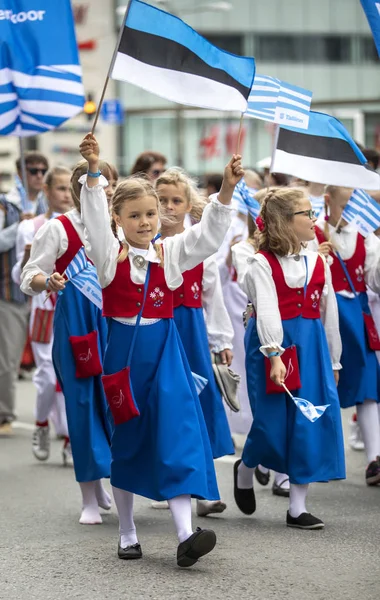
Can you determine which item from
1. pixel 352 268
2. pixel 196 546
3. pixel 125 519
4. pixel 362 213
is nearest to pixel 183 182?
pixel 362 213

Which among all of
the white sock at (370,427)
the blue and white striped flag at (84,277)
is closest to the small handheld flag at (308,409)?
the blue and white striped flag at (84,277)

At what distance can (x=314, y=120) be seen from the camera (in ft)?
24.8

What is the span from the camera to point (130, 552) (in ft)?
19.6

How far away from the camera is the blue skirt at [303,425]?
665 centimetres

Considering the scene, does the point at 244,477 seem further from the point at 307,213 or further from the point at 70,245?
the point at 70,245

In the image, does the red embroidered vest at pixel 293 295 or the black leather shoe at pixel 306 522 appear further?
the red embroidered vest at pixel 293 295

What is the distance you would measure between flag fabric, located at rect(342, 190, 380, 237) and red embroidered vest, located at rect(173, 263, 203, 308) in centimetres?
115

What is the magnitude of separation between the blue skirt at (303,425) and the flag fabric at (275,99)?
1.16m

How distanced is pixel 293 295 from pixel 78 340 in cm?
118

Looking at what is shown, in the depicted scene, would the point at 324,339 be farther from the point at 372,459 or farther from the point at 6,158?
the point at 6,158

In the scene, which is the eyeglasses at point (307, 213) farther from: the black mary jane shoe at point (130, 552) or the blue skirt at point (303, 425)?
the black mary jane shoe at point (130, 552)

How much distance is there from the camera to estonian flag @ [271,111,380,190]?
24.8 ft

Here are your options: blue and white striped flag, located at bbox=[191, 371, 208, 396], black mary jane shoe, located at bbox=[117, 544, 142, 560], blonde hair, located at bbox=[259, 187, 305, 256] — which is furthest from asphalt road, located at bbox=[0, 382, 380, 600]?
blonde hair, located at bbox=[259, 187, 305, 256]

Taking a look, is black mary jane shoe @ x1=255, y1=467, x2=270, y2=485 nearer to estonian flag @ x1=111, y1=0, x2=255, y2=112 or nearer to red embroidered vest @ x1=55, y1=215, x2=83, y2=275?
red embroidered vest @ x1=55, y1=215, x2=83, y2=275
